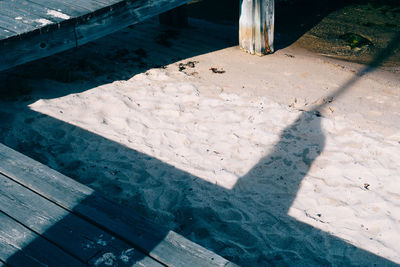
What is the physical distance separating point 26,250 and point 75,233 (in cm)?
24

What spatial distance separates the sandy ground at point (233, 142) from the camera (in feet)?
10.7

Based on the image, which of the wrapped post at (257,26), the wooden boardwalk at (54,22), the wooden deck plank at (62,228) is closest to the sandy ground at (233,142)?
the wrapped post at (257,26)

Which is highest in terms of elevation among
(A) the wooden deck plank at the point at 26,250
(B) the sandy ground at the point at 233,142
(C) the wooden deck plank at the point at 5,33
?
(C) the wooden deck plank at the point at 5,33

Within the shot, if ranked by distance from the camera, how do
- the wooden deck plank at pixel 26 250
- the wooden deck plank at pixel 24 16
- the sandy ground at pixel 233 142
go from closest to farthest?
the wooden deck plank at pixel 26 250, the sandy ground at pixel 233 142, the wooden deck plank at pixel 24 16

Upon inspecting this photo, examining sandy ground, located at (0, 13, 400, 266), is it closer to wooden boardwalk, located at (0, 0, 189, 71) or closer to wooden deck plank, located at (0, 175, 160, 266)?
wooden boardwalk, located at (0, 0, 189, 71)

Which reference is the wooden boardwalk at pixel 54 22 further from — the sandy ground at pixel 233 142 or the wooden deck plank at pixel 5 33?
the sandy ground at pixel 233 142

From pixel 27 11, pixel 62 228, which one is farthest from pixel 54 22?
pixel 62 228

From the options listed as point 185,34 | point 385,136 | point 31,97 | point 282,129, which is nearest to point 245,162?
point 282,129

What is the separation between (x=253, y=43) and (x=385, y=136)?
9.10ft

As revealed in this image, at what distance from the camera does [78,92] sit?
204 inches

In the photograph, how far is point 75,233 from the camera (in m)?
2.15

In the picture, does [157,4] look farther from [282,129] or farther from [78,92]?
[282,129]

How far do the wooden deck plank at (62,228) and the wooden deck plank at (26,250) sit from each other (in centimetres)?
3

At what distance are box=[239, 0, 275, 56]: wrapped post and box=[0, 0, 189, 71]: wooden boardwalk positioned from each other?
1648 millimetres
